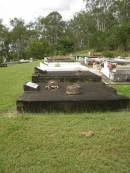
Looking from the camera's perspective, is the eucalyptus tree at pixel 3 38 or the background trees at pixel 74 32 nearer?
the background trees at pixel 74 32

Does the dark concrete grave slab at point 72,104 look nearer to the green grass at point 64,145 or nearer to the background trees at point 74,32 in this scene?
the green grass at point 64,145

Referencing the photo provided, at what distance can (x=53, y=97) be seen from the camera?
25.7 feet

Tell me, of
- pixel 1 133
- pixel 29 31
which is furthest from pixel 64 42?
pixel 1 133

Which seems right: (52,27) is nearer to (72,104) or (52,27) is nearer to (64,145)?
(72,104)

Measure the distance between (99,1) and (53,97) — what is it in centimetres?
5677

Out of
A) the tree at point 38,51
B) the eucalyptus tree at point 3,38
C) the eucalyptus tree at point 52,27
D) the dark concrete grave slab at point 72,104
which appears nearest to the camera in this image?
the dark concrete grave slab at point 72,104

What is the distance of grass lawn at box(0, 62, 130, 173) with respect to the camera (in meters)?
4.23

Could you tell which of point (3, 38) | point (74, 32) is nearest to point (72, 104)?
point (3, 38)

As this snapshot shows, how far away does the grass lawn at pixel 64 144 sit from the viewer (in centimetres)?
423

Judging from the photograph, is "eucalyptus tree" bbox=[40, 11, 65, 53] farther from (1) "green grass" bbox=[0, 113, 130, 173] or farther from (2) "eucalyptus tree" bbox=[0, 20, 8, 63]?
(1) "green grass" bbox=[0, 113, 130, 173]

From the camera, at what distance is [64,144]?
4938 millimetres

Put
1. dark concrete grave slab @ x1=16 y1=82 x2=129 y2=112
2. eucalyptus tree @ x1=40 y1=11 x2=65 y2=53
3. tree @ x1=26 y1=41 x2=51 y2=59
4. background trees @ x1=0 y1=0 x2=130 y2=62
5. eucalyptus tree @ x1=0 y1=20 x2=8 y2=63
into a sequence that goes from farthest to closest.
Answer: eucalyptus tree @ x1=40 y1=11 x2=65 y2=53
tree @ x1=26 y1=41 x2=51 y2=59
eucalyptus tree @ x1=0 y1=20 x2=8 y2=63
background trees @ x1=0 y1=0 x2=130 y2=62
dark concrete grave slab @ x1=16 y1=82 x2=129 y2=112

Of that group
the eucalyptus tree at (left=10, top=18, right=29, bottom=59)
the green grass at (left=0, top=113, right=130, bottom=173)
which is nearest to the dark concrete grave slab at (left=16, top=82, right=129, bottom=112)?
the green grass at (left=0, top=113, right=130, bottom=173)

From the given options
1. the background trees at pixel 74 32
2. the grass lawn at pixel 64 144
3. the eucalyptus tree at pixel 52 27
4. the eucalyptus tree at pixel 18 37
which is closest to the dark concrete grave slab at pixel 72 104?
the grass lawn at pixel 64 144
